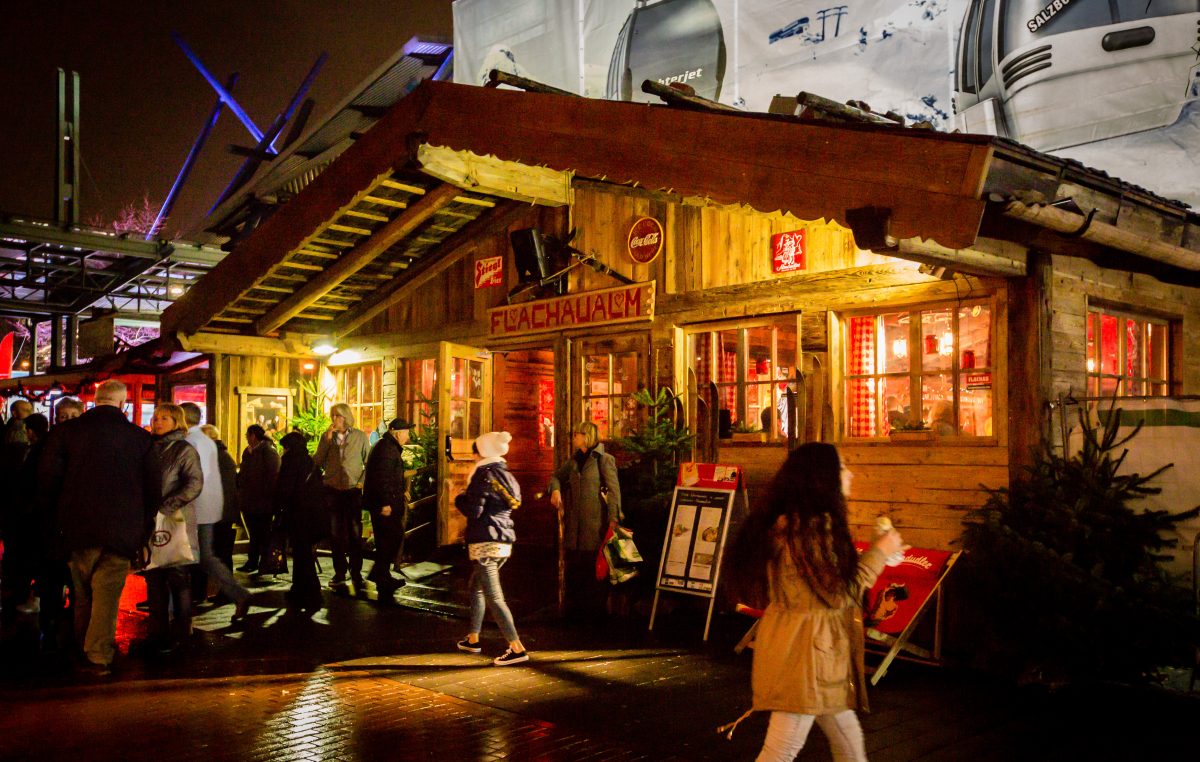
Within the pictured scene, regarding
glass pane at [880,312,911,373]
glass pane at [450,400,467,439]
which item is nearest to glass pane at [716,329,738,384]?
glass pane at [880,312,911,373]

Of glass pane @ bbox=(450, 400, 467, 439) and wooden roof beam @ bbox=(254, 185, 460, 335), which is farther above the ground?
wooden roof beam @ bbox=(254, 185, 460, 335)

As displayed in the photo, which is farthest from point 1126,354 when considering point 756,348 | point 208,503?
point 208,503

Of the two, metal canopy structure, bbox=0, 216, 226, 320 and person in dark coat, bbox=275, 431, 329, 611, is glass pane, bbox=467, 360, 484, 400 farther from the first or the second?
metal canopy structure, bbox=0, 216, 226, 320

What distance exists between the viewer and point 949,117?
1070 cm

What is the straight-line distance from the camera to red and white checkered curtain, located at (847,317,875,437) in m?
9.09

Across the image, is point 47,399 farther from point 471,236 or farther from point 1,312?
point 471,236

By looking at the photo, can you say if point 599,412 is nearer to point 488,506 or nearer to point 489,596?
point 488,506

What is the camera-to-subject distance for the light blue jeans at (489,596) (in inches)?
290

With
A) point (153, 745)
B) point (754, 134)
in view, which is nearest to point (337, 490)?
point (153, 745)

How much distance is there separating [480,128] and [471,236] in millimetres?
4449

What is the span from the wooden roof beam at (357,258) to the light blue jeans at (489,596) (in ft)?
17.3

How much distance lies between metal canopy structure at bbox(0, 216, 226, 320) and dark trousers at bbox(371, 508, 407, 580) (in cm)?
1558

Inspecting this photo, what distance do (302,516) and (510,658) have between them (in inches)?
131

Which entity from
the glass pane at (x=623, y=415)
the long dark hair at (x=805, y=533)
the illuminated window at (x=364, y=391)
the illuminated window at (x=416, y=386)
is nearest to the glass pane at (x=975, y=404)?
the glass pane at (x=623, y=415)
